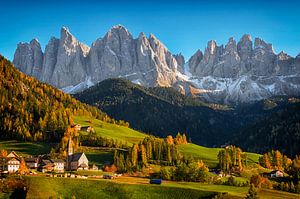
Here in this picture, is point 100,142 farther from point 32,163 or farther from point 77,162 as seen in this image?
point 32,163

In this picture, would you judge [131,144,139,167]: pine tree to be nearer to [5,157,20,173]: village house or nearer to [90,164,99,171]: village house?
[90,164,99,171]: village house

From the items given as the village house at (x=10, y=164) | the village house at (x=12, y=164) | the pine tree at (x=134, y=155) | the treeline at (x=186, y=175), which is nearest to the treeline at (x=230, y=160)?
the pine tree at (x=134, y=155)

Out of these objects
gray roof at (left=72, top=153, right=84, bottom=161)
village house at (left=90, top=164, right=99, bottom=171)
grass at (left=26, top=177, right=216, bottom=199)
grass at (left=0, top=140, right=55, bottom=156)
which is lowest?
grass at (left=26, top=177, right=216, bottom=199)

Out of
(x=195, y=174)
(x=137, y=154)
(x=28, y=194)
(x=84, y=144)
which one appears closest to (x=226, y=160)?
(x=137, y=154)

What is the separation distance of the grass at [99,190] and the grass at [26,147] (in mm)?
60628

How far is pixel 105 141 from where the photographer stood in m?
187

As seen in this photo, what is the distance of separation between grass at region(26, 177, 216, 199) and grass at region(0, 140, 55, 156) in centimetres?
6063

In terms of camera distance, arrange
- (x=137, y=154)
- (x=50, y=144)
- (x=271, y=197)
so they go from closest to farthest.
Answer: (x=271, y=197) → (x=137, y=154) → (x=50, y=144)

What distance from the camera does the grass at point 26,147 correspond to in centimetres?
16275

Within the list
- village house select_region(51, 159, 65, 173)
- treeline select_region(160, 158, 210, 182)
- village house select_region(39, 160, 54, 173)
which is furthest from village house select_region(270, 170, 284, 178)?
village house select_region(39, 160, 54, 173)

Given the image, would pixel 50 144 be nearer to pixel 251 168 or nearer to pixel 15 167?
pixel 15 167

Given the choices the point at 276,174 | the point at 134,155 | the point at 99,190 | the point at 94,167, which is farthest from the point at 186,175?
the point at 276,174

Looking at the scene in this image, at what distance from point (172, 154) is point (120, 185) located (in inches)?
2785

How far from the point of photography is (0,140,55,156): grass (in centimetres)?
16275
